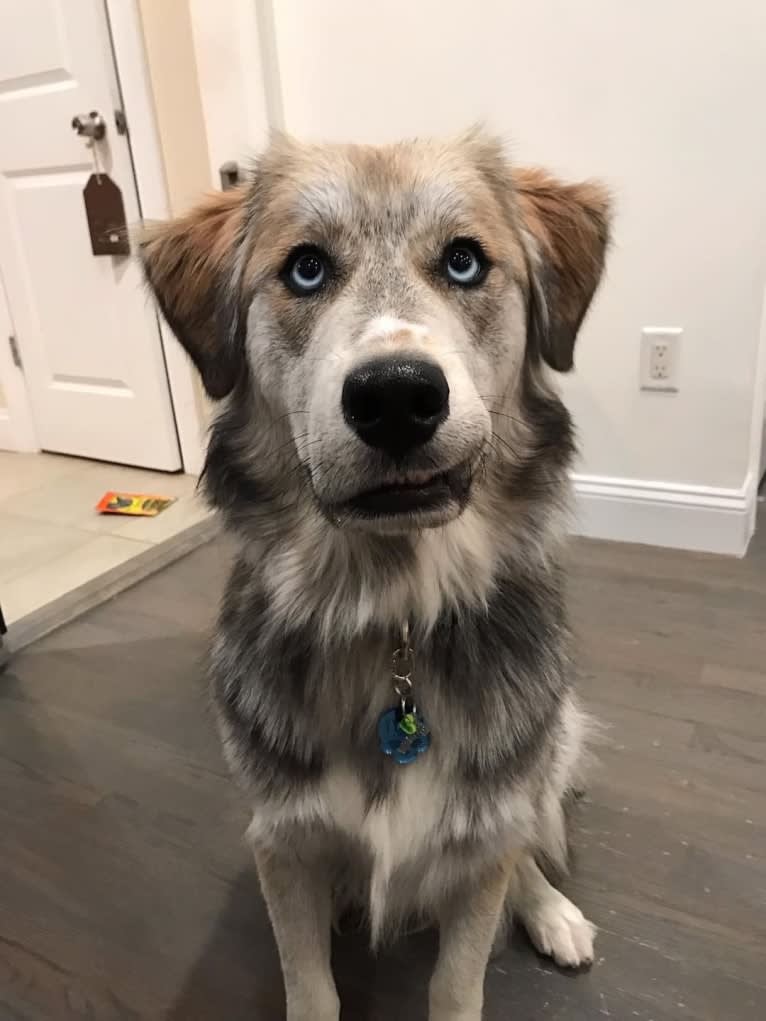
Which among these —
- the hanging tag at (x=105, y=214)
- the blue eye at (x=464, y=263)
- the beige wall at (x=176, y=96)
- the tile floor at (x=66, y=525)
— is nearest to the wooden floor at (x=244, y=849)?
the tile floor at (x=66, y=525)

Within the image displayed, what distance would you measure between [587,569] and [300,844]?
4.80ft

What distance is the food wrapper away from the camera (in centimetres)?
290

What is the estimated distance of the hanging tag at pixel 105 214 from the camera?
2.90 m

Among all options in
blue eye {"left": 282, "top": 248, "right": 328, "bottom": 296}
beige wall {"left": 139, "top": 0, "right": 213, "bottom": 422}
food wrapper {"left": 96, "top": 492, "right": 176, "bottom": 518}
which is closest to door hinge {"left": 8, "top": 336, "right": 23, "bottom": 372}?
food wrapper {"left": 96, "top": 492, "right": 176, "bottom": 518}

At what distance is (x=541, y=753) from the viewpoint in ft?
3.51

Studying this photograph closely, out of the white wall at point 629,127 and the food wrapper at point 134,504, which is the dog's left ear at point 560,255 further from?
the food wrapper at point 134,504

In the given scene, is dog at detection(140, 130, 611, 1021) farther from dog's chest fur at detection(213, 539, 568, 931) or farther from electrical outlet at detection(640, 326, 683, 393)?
electrical outlet at detection(640, 326, 683, 393)

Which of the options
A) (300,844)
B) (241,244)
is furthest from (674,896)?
(241,244)

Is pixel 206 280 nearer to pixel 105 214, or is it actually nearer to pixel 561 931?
pixel 561 931

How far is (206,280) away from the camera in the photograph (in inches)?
43.1

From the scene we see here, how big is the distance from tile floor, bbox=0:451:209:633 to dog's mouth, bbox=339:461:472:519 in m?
1.30

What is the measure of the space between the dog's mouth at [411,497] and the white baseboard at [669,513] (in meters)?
1.44

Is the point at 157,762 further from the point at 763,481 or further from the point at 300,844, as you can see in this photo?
the point at 763,481

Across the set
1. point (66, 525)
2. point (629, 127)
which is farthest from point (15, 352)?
point (629, 127)
